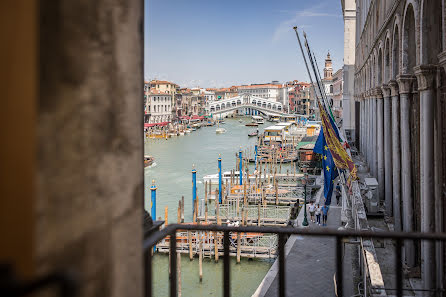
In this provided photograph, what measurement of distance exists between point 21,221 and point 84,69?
13.3 inches

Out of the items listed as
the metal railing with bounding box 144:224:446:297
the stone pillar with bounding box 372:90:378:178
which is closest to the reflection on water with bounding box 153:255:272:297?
the stone pillar with bounding box 372:90:378:178

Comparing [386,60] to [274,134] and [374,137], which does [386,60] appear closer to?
[374,137]

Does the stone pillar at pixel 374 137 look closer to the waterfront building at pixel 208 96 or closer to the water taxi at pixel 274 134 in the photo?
the water taxi at pixel 274 134

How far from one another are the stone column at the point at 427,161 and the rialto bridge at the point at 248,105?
6736cm

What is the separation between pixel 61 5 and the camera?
80 cm

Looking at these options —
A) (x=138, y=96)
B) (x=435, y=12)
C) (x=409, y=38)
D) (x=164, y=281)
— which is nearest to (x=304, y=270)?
(x=164, y=281)

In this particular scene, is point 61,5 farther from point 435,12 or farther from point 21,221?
point 435,12

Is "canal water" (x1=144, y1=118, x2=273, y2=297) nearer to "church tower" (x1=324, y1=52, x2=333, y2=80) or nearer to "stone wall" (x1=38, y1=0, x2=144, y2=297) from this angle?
"stone wall" (x1=38, y1=0, x2=144, y2=297)

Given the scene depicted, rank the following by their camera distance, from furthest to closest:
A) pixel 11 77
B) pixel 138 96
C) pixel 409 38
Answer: pixel 409 38
pixel 138 96
pixel 11 77

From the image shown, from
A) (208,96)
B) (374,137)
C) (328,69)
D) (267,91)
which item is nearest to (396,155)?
(374,137)

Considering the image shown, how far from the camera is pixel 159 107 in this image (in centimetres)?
6206

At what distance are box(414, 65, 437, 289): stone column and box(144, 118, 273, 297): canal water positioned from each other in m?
5.77

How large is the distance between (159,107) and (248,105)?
17.7m

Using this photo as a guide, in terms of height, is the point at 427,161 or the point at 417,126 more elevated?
the point at 417,126
